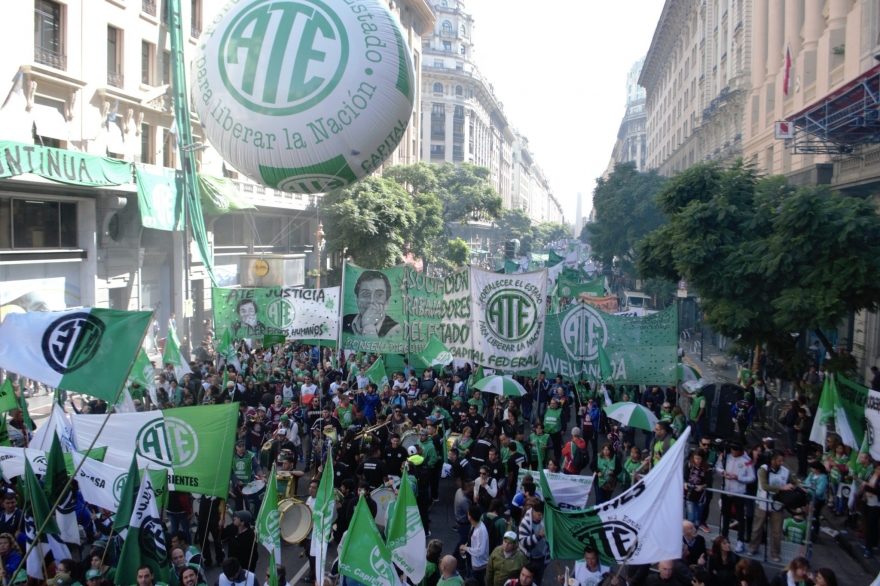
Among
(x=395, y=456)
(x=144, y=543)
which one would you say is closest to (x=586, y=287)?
(x=395, y=456)

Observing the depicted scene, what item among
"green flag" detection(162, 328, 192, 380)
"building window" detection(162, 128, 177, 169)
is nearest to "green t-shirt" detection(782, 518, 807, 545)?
"green flag" detection(162, 328, 192, 380)

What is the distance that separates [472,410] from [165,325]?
69.8ft

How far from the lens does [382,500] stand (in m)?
9.34

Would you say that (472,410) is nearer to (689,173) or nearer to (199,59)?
(199,59)

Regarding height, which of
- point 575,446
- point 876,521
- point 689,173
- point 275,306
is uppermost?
point 689,173

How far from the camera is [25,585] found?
6.95m

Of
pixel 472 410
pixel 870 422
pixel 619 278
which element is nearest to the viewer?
pixel 870 422

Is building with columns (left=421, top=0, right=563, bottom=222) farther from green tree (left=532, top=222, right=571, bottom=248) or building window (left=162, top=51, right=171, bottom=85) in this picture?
building window (left=162, top=51, right=171, bottom=85)

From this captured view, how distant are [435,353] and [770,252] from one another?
7.04m

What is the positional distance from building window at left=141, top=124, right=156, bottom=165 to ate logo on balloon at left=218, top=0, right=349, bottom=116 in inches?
841

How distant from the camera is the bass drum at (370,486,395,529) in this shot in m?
9.30

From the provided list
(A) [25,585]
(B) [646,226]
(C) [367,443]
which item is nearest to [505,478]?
(C) [367,443]

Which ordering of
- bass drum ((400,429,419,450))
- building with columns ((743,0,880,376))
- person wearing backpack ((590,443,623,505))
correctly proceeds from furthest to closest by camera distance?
1. building with columns ((743,0,880,376))
2. bass drum ((400,429,419,450))
3. person wearing backpack ((590,443,623,505))

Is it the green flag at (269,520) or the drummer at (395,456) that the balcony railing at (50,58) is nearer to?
the drummer at (395,456)
